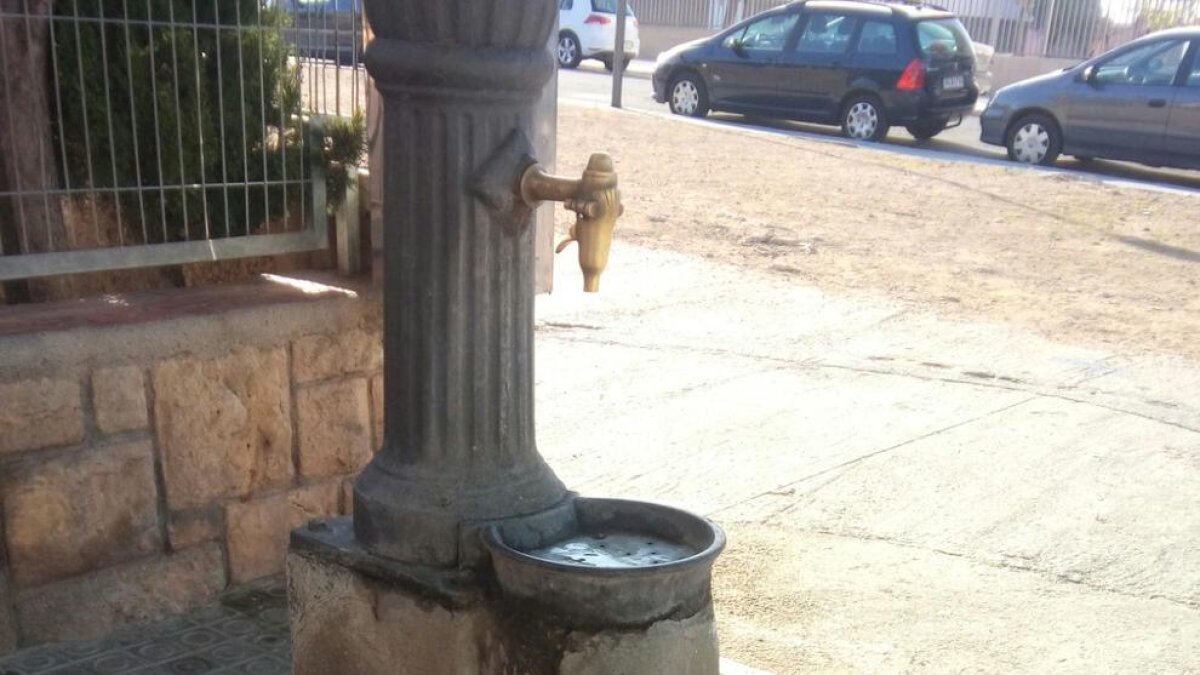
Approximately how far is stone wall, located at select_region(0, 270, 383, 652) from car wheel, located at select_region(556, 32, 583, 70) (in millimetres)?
23639

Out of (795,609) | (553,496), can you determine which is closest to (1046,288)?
(795,609)

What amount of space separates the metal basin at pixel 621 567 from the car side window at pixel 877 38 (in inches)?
538

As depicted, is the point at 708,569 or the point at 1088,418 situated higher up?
the point at 708,569

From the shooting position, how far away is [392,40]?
2.45 m

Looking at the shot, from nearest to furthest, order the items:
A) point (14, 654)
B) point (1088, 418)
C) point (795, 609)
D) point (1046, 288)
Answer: point (14, 654) < point (795, 609) < point (1088, 418) < point (1046, 288)

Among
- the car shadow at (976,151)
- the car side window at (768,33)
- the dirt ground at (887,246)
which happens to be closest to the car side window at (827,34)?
the car side window at (768,33)

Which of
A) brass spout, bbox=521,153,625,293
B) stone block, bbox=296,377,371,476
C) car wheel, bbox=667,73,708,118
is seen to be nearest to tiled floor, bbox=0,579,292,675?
stone block, bbox=296,377,371,476

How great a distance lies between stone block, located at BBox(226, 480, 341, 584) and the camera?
369 cm

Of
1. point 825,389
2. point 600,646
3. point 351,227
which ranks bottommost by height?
point 825,389

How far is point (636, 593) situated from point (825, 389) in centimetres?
410

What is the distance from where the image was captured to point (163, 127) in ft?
11.8

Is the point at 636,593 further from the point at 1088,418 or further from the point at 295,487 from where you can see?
the point at 1088,418

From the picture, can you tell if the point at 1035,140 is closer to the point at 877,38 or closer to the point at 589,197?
the point at 877,38

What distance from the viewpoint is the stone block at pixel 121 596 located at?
3.32 meters
